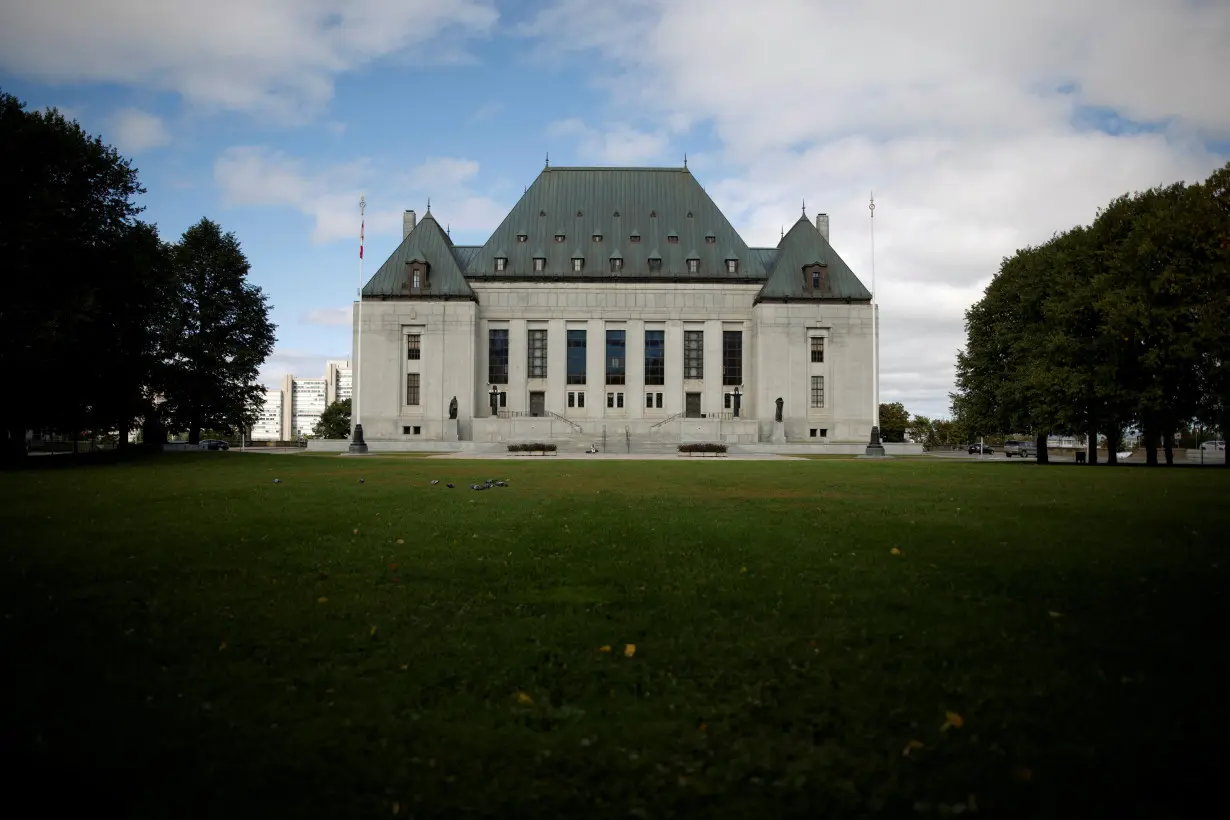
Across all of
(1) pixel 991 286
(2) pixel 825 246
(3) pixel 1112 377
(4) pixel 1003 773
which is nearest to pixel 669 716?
(4) pixel 1003 773

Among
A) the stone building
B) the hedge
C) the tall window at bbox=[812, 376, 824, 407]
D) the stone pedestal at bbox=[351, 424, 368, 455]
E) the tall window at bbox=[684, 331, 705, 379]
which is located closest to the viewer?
the hedge

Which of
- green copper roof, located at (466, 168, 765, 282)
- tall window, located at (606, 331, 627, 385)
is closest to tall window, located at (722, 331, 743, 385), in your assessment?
green copper roof, located at (466, 168, 765, 282)

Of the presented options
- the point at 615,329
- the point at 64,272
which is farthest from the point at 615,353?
the point at 64,272

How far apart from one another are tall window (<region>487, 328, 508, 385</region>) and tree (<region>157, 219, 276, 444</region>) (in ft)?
67.8

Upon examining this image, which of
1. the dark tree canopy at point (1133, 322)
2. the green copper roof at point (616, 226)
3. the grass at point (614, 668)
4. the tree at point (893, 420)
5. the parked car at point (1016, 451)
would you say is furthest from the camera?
the tree at point (893, 420)

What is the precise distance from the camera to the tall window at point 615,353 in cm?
7562

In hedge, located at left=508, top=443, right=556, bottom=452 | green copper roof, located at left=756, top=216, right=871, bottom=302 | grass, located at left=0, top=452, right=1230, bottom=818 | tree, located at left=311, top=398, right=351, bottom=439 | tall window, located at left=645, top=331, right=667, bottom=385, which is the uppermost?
green copper roof, located at left=756, top=216, right=871, bottom=302

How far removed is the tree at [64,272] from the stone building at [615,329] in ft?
121

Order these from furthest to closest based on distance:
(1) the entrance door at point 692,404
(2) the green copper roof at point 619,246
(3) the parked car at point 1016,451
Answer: (3) the parked car at point 1016,451 → (1) the entrance door at point 692,404 → (2) the green copper roof at point 619,246

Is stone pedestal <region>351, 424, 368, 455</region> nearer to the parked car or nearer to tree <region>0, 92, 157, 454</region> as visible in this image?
tree <region>0, 92, 157, 454</region>

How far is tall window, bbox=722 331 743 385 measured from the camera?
75.9 meters

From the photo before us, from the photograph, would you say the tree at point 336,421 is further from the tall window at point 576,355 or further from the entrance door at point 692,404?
the entrance door at point 692,404

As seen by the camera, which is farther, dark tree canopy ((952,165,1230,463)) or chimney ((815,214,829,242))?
chimney ((815,214,829,242))

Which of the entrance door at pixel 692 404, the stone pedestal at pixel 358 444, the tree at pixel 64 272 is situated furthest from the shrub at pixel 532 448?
the entrance door at pixel 692 404
